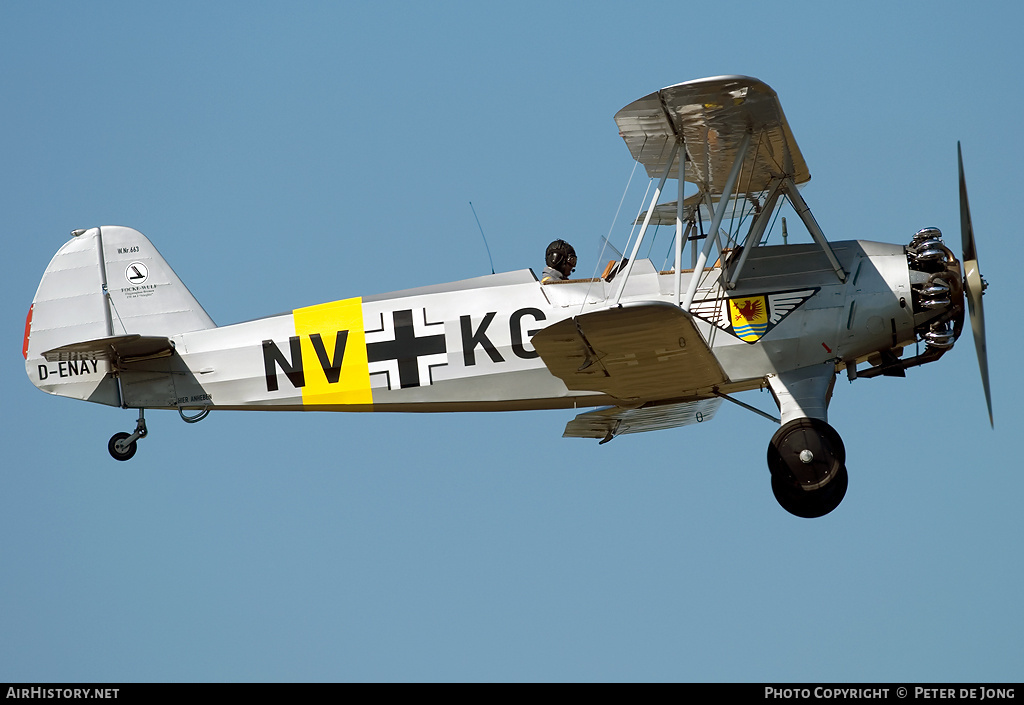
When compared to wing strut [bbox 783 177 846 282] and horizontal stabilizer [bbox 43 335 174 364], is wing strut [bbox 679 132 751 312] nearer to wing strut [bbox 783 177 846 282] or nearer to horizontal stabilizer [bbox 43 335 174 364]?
wing strut [bbox 783 177 846 282]

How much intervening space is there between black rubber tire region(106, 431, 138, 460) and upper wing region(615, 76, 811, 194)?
5.02 metres

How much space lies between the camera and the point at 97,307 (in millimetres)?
11070

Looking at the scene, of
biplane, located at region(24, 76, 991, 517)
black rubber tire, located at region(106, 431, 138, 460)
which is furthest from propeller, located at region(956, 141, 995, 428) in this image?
black rubber tire, located at region(106, 431, 138, 460)

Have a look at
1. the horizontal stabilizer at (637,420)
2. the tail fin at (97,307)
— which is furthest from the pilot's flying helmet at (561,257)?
the tail fin at (97,307)

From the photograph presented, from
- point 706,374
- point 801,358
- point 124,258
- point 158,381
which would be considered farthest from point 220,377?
point 801,358

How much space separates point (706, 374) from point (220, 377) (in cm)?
420

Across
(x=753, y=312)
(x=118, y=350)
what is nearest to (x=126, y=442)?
(x=118, y=350)

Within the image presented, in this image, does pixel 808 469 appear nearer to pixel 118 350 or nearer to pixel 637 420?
pixel 637 420

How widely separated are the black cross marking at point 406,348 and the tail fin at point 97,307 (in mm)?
1671

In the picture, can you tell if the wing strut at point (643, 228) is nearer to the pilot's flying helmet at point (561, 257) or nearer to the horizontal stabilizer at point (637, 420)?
the pilot's flying helmet at point (561, 257)

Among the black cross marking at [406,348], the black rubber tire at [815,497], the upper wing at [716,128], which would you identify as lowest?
the black rubber tire at [815,497]

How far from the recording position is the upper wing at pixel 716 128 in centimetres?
888

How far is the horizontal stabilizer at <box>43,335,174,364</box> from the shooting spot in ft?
34.2
